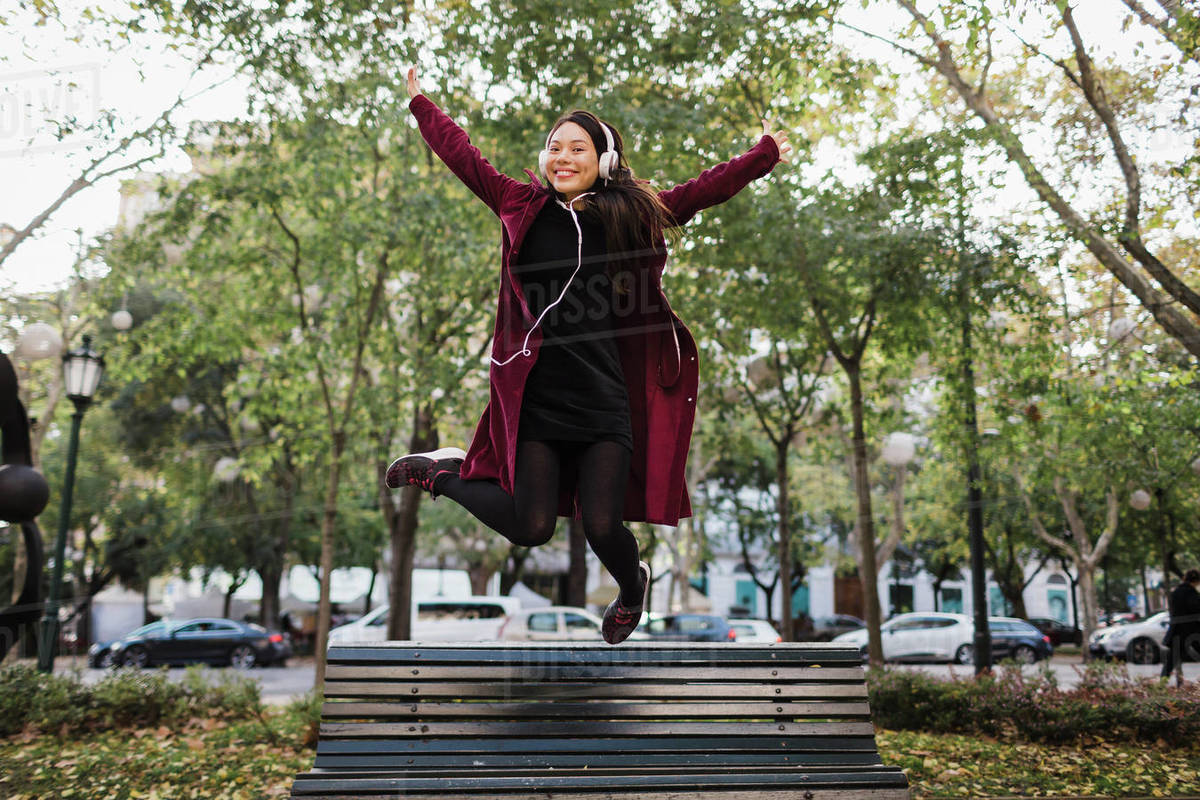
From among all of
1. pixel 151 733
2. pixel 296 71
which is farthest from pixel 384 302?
pixel 151 733

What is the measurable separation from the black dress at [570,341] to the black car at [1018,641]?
2263 cm

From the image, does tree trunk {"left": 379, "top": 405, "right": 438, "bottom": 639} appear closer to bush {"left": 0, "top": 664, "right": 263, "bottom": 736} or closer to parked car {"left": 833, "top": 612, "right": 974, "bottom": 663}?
bush {"left": 0, "top": 664, "right": 263, "bottom": 736}

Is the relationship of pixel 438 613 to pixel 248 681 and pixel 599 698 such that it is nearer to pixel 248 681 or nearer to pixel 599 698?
pixel 248 681

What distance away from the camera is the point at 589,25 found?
9406 mm

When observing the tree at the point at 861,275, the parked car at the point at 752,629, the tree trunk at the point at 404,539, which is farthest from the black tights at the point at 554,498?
the parked car at the point at 752,629

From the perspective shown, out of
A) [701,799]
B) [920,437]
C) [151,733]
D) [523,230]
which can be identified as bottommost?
[151,733]

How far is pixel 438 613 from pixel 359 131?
14488mm

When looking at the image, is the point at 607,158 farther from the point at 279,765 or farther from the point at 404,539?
the point at 404,539

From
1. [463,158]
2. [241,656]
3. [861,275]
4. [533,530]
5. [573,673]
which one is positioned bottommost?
[241,656]

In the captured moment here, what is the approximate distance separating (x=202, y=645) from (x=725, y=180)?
23427 mm

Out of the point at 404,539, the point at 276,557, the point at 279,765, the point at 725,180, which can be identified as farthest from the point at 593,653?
the point at 276,557

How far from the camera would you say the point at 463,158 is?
3553 millimetres

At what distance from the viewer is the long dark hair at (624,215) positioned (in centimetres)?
333

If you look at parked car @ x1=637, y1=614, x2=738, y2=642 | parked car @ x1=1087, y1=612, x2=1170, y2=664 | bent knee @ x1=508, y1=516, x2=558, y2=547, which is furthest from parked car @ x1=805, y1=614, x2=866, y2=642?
bent knee @ x1=508, y1=516, x2=558, y2=547
